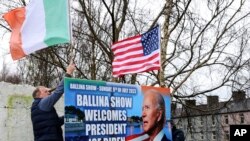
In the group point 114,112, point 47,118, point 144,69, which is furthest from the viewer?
point 144,69

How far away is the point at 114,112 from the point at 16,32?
1.92 m

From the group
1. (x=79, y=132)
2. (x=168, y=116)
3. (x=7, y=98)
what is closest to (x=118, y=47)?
(x=168, y=116)

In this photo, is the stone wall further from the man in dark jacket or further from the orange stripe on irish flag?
the man in dark jacket

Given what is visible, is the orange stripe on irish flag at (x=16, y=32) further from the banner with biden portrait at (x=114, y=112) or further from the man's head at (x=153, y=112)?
the man's head at (x=153, y=112)

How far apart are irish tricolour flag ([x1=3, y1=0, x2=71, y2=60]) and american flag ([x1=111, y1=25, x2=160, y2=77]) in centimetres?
183

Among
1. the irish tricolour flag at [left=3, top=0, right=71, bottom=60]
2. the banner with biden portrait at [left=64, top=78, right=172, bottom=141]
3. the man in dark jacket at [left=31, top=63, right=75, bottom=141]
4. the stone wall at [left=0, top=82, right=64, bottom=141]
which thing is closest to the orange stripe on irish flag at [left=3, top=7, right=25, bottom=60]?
the irish tricolour flag at [left=3, top=0, right=71, bottom=60]

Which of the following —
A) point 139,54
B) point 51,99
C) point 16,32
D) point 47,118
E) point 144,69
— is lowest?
point 47,118

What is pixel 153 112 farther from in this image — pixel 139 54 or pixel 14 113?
pixel 14 113

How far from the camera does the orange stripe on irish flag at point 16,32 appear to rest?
24.6ft

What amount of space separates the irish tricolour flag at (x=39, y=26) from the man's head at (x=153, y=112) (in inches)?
60.3

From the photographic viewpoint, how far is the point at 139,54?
28.9 feet

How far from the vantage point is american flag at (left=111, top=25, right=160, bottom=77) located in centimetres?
856

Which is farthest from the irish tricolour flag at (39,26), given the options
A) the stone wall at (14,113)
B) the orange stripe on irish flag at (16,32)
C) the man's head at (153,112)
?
the man's head at (153,112)

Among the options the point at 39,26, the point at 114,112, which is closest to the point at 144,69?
the point at 114,112
